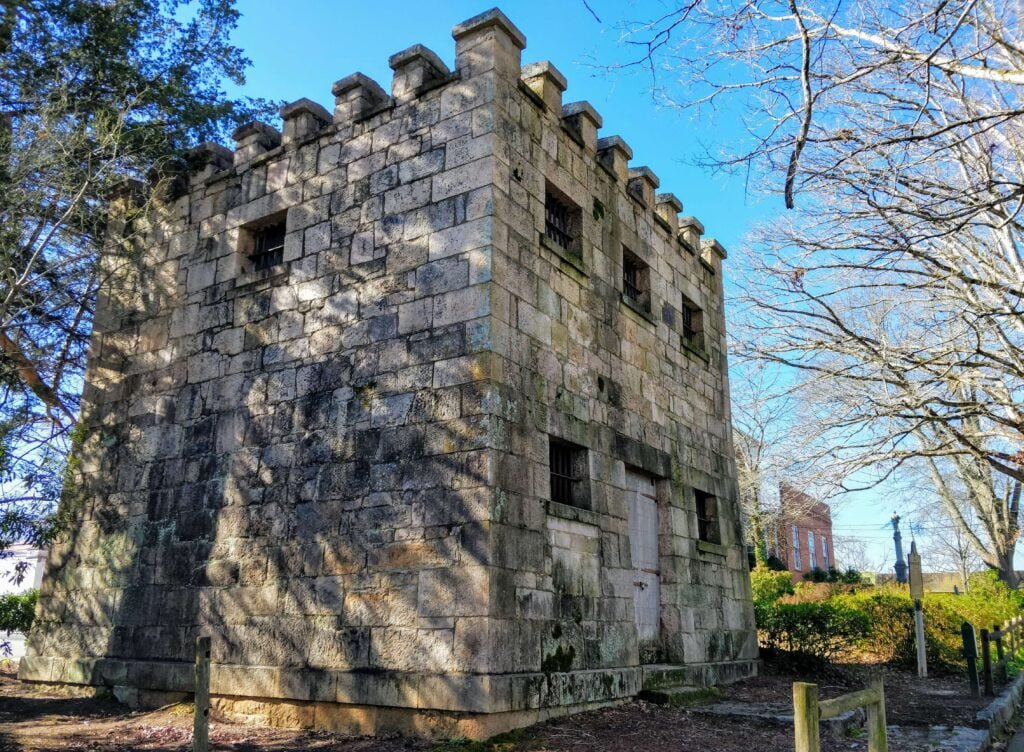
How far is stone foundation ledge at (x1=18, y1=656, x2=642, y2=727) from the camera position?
6.03m

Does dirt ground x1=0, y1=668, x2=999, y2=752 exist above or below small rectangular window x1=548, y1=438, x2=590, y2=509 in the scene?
below

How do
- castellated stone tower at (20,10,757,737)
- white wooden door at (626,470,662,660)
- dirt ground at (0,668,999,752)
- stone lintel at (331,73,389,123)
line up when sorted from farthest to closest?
white wooden door at (626,470,662,660) → stone lintel at (331,73,389,123) → castellated stone tower at (20,10,757,737) → dirt ground at (0,668,999,752)

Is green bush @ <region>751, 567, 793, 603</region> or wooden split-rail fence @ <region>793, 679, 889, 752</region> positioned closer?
wooden split-rail fence @ <region>793, 679, 889, 752</region>

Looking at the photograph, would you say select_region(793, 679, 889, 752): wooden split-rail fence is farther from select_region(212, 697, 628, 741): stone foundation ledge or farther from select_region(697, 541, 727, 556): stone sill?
select_region(697, 541, 727, 556): stone sill

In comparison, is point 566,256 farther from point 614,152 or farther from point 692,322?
point 692,322

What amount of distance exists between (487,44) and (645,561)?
5.61 metres

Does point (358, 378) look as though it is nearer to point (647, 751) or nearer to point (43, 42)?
point (647, 751)

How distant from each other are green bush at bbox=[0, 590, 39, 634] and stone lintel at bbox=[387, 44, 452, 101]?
29.0 ft

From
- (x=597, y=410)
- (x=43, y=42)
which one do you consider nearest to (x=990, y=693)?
(x=597, y=410)

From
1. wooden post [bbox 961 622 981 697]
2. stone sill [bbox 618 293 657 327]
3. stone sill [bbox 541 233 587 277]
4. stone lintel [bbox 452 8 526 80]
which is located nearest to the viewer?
stone lintel [bbox 452 8 526 80]

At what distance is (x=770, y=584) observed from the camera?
945 inches

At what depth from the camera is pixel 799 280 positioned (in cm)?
1145

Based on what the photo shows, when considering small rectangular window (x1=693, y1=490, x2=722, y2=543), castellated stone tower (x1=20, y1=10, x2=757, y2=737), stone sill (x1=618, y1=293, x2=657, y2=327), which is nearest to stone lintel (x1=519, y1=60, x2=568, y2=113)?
castellated stone tower (x1=20, y1=10, x2=757, y2=737)

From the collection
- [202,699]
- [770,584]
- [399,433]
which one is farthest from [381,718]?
[770,584]
